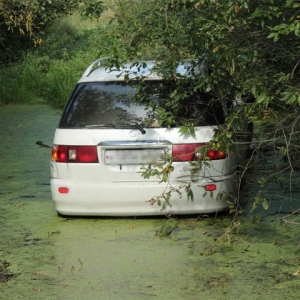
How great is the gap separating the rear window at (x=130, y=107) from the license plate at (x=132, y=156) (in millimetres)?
238

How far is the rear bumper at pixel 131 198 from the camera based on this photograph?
7.86 meters

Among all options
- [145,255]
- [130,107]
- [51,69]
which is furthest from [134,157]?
[51,69]

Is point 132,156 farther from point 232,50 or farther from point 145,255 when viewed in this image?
point 232,50

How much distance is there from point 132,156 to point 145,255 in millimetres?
1098

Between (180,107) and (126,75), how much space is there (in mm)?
562

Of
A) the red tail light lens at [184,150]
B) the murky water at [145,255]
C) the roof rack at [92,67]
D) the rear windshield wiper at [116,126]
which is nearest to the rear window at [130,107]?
the rear windshield wiper at [116,126]

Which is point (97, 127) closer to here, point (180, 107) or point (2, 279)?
point (180, 107)

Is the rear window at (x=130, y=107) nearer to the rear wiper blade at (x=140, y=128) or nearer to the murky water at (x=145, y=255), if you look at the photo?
the rear wiper blade at (x=140, y=128)

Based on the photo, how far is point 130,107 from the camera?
8.01m

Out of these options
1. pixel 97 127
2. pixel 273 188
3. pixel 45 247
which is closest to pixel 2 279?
pixel 45 247

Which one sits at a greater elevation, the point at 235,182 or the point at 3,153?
the point at 235,182

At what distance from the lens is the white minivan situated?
774 cm

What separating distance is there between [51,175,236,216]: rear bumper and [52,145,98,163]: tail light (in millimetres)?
210

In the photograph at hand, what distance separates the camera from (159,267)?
264 inches
